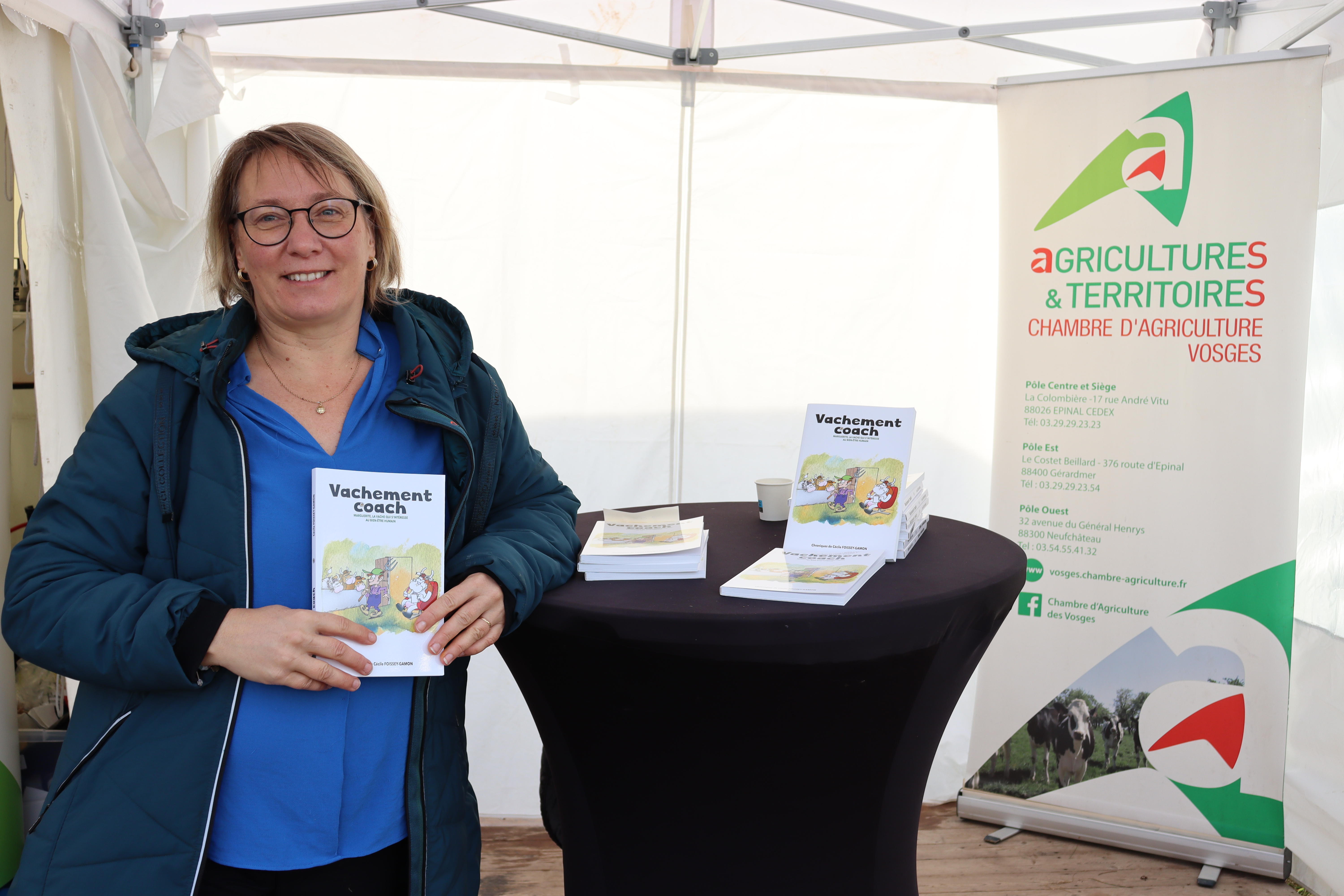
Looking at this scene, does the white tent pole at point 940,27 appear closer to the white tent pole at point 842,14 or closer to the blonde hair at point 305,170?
the white tent pole at point 842,14

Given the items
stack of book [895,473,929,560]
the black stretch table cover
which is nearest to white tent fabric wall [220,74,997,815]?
stack of book [895,473,929,560]

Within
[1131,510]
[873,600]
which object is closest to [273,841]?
[873,600]

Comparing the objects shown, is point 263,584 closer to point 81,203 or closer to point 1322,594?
point 81,203

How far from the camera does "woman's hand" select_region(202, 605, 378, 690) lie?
4.09 ft

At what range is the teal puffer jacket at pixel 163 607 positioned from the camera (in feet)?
4.03

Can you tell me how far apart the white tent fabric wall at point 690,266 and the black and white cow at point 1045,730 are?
0.71m

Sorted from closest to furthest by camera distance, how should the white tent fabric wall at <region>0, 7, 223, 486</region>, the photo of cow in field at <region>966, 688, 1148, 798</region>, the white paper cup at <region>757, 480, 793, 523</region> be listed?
the white paper cup at <region>757, 480, 793, 523</region>
the white tent fabric wall at <region>0, 7, 223, 486</region>
the photo of cow in field at <region>966, 688, 1148, 798</region>

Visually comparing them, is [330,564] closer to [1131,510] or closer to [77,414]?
[77,414]

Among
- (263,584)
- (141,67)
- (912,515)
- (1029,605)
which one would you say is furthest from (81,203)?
(1029,605)

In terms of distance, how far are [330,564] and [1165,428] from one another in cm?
265

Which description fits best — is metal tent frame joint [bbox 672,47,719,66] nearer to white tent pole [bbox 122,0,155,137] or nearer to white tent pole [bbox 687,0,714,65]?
white tent pole [bbox 687,0,714,65]

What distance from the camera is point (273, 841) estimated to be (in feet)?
4.33

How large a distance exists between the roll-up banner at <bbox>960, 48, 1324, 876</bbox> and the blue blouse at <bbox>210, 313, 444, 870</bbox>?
2387 millimetres

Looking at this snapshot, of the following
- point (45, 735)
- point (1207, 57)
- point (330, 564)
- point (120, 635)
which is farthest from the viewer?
point (1207, 57)
